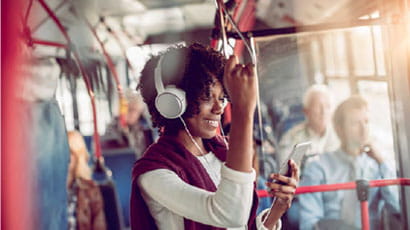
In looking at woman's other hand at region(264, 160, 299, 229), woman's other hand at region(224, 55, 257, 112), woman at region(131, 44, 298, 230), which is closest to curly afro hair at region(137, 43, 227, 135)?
woman at region(131, 44, 298, 230)

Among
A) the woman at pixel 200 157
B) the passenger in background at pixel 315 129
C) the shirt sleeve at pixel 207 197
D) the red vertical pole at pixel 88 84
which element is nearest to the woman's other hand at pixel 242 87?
the woman at pixel 200 157

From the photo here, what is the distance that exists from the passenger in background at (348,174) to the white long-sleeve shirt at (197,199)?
56cm

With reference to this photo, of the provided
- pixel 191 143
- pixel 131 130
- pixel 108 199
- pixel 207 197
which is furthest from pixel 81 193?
pixel 207 197

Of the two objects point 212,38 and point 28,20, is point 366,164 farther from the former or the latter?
point 28,20

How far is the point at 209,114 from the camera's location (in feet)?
2.67

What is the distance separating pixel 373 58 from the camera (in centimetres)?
116

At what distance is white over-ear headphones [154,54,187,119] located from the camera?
2.55 feet

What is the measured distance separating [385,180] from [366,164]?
0.10 m

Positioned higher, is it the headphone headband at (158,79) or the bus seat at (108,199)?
the headphone headband at (158,79)

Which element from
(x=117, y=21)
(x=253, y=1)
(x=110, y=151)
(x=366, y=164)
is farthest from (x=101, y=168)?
(x=366, y=164)

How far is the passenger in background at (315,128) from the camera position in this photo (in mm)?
1370

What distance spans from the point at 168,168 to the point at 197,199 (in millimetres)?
100

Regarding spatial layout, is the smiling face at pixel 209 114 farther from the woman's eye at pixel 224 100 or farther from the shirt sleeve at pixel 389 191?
the shirt sleeve at pixel 389 191

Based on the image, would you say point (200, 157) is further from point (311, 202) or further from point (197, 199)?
point (311, 202)
